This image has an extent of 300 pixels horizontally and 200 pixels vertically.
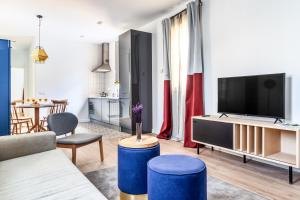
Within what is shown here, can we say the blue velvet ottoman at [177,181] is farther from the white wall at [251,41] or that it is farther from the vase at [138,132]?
the white wall at [251,41]

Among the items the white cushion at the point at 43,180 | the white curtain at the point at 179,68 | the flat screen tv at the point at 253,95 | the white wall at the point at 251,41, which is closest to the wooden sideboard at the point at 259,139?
the flat screen tv at the point at 253,95

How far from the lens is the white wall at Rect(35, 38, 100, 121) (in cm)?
630

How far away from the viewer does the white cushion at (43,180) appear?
120cm

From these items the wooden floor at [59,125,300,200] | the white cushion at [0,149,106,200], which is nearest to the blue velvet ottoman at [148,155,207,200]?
the white cushion at [0,149,106,200]

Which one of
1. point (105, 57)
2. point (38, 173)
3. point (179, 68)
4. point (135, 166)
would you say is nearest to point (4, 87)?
point (38, 173)

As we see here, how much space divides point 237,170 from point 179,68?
2285mm

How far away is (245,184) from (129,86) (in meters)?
3.28

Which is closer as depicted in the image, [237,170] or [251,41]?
[237,170]

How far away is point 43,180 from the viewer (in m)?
1.41

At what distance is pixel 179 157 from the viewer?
168 cm

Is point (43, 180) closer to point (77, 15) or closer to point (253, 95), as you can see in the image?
point (253, 95)

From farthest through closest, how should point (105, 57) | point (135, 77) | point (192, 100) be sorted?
1. point (105, 57)
2. point (135, 77)
3. point (192, 100)

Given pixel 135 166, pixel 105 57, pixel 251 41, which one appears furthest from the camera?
pixel 105 57

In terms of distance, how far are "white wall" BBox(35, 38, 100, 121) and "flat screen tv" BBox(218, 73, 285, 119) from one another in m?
5.08
